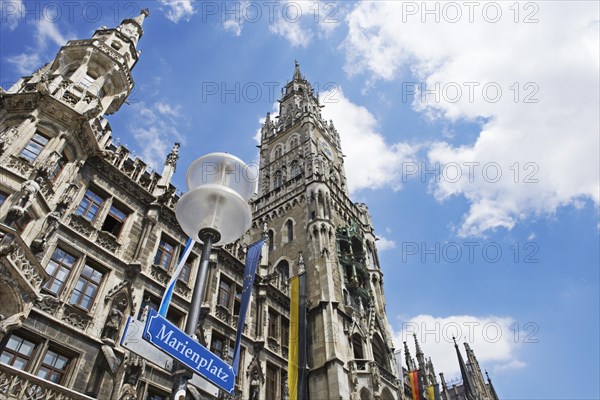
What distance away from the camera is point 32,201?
45.9 feet

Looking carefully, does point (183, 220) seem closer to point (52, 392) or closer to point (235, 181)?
point (235, 181)

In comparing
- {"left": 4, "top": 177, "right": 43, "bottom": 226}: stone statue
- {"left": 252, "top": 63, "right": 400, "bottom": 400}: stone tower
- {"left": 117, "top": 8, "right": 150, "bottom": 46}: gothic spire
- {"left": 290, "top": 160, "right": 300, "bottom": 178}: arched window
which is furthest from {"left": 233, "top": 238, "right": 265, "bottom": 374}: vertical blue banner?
{"left": 290, "top": 160, "right": 300, "bottom": 178}: arched window

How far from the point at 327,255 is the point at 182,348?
24166mm

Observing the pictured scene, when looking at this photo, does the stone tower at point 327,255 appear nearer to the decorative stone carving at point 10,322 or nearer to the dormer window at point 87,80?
the decorative stone carving at point 10,322

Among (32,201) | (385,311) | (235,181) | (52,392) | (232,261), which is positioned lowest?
(52,392)

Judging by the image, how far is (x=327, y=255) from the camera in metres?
29.7

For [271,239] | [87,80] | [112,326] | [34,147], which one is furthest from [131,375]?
[271,239]

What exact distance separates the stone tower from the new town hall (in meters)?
0.13

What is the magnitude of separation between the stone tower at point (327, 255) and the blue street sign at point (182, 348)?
17.8m

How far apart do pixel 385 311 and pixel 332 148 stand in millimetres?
21381

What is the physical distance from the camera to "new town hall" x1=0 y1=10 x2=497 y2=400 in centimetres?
1337

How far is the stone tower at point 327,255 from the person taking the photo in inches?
974

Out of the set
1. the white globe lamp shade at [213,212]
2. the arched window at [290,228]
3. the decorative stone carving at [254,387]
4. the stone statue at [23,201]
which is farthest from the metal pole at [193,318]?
the arched window at [290,228]

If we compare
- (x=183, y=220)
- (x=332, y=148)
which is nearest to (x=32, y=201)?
(x=183, y=220)
